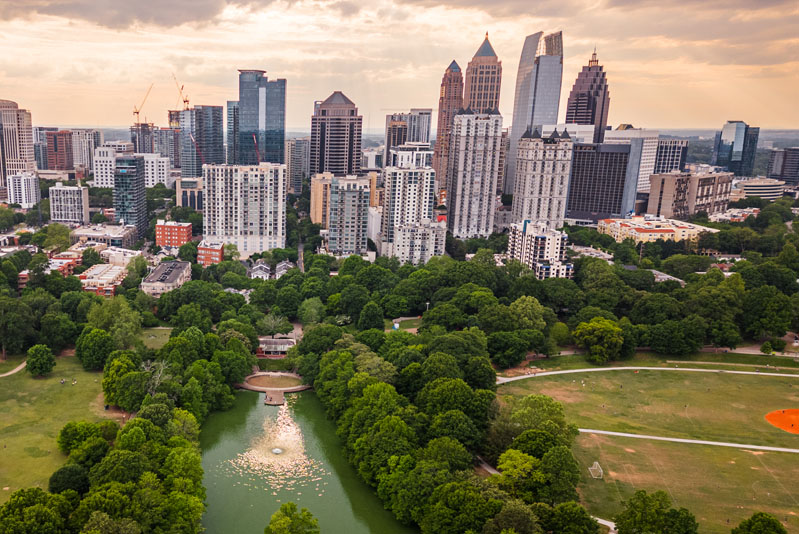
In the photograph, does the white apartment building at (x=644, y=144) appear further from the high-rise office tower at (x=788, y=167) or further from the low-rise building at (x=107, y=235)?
the low-rise building at (x=107, y=235)

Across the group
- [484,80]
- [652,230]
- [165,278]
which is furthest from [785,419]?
[484,80]

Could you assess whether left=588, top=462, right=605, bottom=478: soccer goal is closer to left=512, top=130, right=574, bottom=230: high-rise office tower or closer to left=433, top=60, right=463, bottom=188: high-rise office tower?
left=512, top=130, right=574, bottom=230: high-rise office tower

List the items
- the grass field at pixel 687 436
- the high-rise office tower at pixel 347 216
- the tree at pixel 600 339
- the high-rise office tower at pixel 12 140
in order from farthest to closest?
the high-rise office tower at pixel 12 140 → the high-rise office tower at pixel 347 216 → the tree at pixel 600 339 → the grass field at pixel 687 436

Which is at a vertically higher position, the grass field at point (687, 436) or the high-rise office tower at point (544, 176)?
the high-rise office tower at point (544, 176)

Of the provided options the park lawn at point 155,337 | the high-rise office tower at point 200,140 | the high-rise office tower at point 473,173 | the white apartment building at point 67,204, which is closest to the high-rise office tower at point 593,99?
the high-rise office tower at point 473,173

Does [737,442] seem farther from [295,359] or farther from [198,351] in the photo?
[198,351]

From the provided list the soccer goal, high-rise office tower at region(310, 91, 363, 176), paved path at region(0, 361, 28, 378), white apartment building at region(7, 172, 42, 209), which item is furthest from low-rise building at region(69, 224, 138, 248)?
the soccer goal

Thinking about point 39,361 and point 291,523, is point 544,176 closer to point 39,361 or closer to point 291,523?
point 39,361
